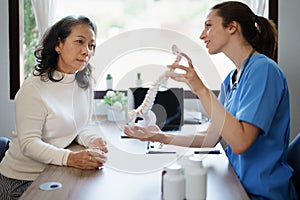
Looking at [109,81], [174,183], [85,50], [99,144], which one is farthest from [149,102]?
[109,81]

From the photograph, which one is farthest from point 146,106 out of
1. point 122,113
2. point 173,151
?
point 122,113

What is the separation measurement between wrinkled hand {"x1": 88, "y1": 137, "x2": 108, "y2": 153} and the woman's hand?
0.13 meters

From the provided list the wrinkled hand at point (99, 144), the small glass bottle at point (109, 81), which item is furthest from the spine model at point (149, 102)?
the small glass bottle at point (109, 81)

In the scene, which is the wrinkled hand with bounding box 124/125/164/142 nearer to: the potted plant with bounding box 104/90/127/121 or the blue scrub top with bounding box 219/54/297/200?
the blue scrub top with bounding box 219/54/297/200

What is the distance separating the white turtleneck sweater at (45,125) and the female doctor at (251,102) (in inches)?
22.5

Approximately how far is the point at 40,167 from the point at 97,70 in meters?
0.49

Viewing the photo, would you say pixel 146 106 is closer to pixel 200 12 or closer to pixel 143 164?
pixel 143 164

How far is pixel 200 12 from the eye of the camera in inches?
112

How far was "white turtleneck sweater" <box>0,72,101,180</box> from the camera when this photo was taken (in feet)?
5.34

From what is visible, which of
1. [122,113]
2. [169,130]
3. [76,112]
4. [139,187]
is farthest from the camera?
[122,113]

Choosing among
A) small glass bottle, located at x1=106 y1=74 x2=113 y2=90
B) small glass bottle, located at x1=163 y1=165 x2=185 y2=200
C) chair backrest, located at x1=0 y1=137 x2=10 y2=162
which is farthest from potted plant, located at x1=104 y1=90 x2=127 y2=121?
small glass bottle, located at x1=163 y1=165 x2=185 y2=200

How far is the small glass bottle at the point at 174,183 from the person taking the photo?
1.14m

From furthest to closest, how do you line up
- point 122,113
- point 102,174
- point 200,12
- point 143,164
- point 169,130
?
point 200,12 < point 122,113 < point 169,130 < point 143,164 < point 102,174

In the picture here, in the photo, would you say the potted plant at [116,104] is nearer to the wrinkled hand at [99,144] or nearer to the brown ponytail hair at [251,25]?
the wrinkled hand at [99,144]
